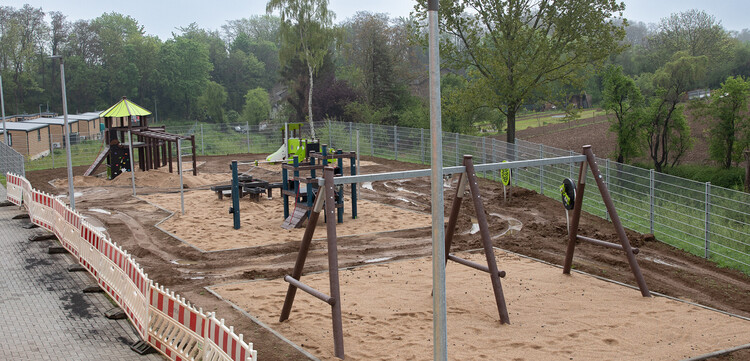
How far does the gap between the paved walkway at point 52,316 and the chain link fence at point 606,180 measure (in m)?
9.97

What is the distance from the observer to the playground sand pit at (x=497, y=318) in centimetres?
865

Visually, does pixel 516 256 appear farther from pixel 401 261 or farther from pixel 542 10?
pixel 542 10

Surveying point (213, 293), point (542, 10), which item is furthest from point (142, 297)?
point (542, 10)

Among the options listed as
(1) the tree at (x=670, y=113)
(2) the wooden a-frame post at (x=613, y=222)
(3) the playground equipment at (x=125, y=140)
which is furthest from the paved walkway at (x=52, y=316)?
(1) the tree at (x=670, y=113)

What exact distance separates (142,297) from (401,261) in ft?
18.8

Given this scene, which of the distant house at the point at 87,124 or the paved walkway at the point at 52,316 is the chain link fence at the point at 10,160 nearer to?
the paved walkway at the point at 52,316

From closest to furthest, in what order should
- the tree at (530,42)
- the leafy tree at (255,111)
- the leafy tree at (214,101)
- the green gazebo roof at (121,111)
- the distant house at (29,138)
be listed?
the green gazebo roof at (121,111) → the tree at (530,42) → the distant house at (29,138) → the leafy tree at (255,111) → the leafy tree at (214,101)

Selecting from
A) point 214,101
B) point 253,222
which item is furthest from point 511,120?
point 214,101

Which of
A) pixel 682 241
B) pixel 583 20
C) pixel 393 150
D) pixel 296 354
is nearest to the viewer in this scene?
pixel 296 354

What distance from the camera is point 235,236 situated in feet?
52.8

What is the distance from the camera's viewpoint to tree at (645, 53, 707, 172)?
33.3 metres

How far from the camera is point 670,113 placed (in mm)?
33062

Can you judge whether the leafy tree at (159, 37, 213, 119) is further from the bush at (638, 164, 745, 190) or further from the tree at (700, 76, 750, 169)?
the tree at (700, 76, 750, 169)

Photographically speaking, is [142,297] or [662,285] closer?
[142,297]
